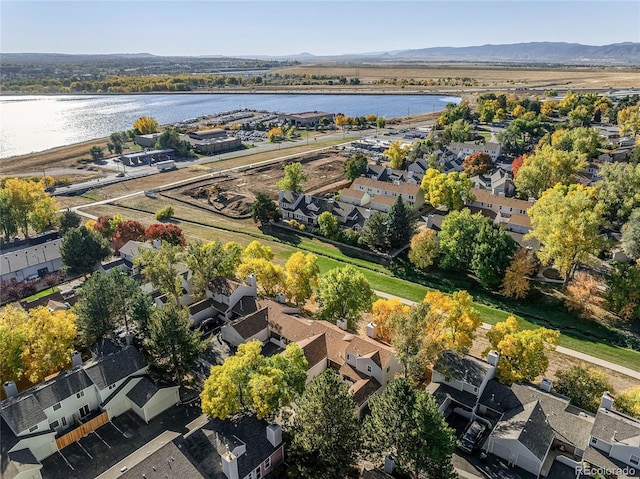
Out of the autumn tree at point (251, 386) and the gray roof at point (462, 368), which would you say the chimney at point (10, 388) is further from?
the gray roof at point (462, 368)

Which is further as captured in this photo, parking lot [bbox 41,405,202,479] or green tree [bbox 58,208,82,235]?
green tree [bbox 58,208,82,235]

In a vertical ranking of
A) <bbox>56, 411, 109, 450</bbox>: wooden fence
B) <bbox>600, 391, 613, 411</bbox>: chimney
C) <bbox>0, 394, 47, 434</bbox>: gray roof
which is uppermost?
<bbox>0, 394, 47, 434</bbox>: gray roof

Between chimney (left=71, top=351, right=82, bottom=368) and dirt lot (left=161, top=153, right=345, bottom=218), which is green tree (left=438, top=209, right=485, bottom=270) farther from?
chimney (left=71, top=351, right=82, bottom=368)

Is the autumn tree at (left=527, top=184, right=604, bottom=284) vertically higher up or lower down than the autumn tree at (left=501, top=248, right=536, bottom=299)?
higher up

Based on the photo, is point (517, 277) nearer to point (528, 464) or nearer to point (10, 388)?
point (528, 464)

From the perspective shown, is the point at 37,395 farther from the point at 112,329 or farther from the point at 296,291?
the point at 296,291

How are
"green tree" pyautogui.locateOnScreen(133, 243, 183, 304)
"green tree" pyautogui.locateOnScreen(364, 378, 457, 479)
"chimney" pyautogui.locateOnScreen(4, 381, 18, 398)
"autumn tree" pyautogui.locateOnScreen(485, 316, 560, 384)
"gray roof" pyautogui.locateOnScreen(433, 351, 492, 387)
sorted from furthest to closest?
"green tree" pyautogui.locateOnScreen(133, 243, 183, 304), "autumn tree" pyautogui.locateOnScreen(485, 316, 560, 384), "gray roof" pyautogui.locateOnScreen(433, 351, 492, 387), "chimney" pyautogui.locateOnScreen(4, 381, 18, 398), "green tree" pyautogui.locateOnScreen(364, 378, 457, 479)

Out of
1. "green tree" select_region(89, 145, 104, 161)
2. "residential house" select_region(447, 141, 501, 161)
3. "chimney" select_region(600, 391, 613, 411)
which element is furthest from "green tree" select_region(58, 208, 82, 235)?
"residential house" select_region(447, 141, 501, 161)

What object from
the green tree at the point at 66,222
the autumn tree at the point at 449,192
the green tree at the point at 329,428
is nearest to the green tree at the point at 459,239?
the autumn tree at the point at 449,192
